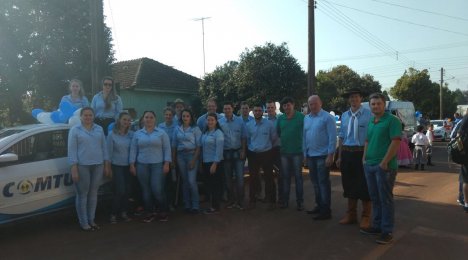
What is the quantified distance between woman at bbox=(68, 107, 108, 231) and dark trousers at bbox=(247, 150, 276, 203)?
8.68 ft

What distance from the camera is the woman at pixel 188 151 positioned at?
23.8 ft

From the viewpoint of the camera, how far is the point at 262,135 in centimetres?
769

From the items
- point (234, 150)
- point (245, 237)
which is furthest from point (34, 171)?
point (234, 150)

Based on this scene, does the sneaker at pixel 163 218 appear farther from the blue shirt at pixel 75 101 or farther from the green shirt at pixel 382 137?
the green shirt at pixel 382 137

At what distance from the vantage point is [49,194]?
248 inches

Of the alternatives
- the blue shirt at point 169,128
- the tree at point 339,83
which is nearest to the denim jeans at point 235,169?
the blue shirt at point 169,128

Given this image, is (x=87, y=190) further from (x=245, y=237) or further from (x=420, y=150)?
(x=420, y=150)

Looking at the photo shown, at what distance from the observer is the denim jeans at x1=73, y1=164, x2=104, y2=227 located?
6.25m

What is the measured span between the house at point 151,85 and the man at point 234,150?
1411cm

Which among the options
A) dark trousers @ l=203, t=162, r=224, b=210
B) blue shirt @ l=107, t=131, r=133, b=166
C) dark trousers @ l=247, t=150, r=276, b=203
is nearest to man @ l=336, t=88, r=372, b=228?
dark trousers @ l=247, t=150, r=276, b=203

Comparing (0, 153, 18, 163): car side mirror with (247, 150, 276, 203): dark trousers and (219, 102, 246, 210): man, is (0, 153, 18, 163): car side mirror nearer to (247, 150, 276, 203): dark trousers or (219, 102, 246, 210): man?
(219, 102, 246, 210): man

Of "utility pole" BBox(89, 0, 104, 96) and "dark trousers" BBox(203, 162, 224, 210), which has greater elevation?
"utility pole" BBox(89, 0, 104, 96)

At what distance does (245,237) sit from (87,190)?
2.45 meters

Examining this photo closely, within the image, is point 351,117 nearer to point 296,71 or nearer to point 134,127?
point 134,127
